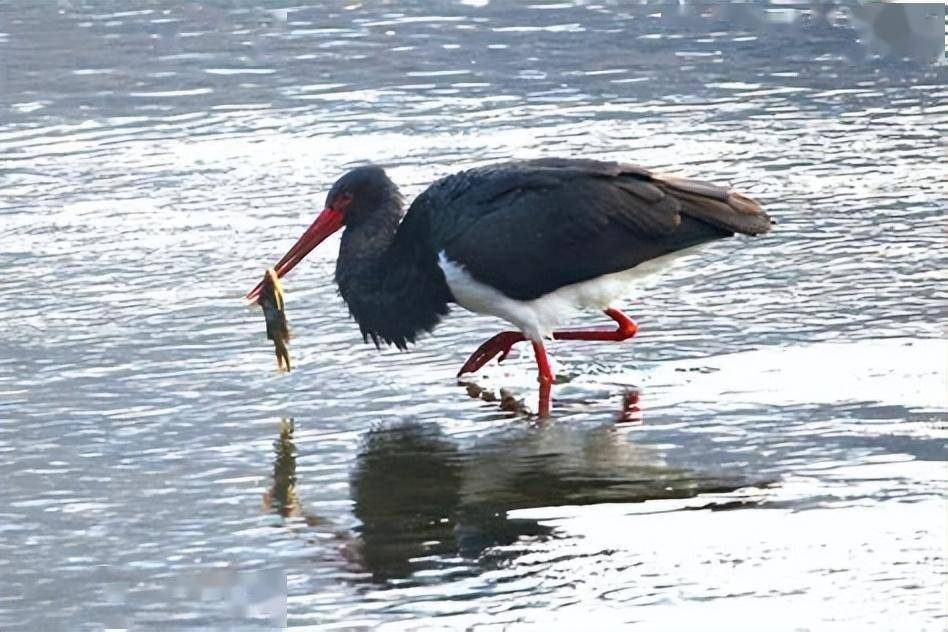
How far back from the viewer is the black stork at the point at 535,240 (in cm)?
909

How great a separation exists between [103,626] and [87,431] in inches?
79.6

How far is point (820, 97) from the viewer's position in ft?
45.5

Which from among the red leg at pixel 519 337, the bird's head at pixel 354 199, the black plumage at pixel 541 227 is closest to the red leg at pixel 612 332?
the red leg at pixel 519 337

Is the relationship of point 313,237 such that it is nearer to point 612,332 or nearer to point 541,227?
point 541,227

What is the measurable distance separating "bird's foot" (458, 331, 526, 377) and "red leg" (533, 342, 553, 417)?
4.4 inches

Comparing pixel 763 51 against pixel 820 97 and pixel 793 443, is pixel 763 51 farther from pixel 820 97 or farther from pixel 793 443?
pixel 793 443

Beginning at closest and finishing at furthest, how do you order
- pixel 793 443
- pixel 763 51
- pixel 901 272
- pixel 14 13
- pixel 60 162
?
pixel 793 443, pixel 901 272, pixel 60 162, pixel 763 51, pixel 14 13

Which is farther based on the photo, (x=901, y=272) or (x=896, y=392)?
(x=901, y=272)

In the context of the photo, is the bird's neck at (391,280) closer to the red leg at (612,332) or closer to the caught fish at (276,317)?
the caught fish at (276,317)

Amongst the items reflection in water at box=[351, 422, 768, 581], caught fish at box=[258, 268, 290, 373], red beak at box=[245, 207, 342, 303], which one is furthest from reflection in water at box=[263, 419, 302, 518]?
red beak at box=[245, 207, 342, 303]

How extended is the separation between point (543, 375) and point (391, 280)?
0.87m

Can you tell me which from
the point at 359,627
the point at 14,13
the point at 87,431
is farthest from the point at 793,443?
the point at 14,13

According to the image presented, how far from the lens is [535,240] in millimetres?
9141

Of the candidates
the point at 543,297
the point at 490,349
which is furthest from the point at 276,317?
the point at 543,297
